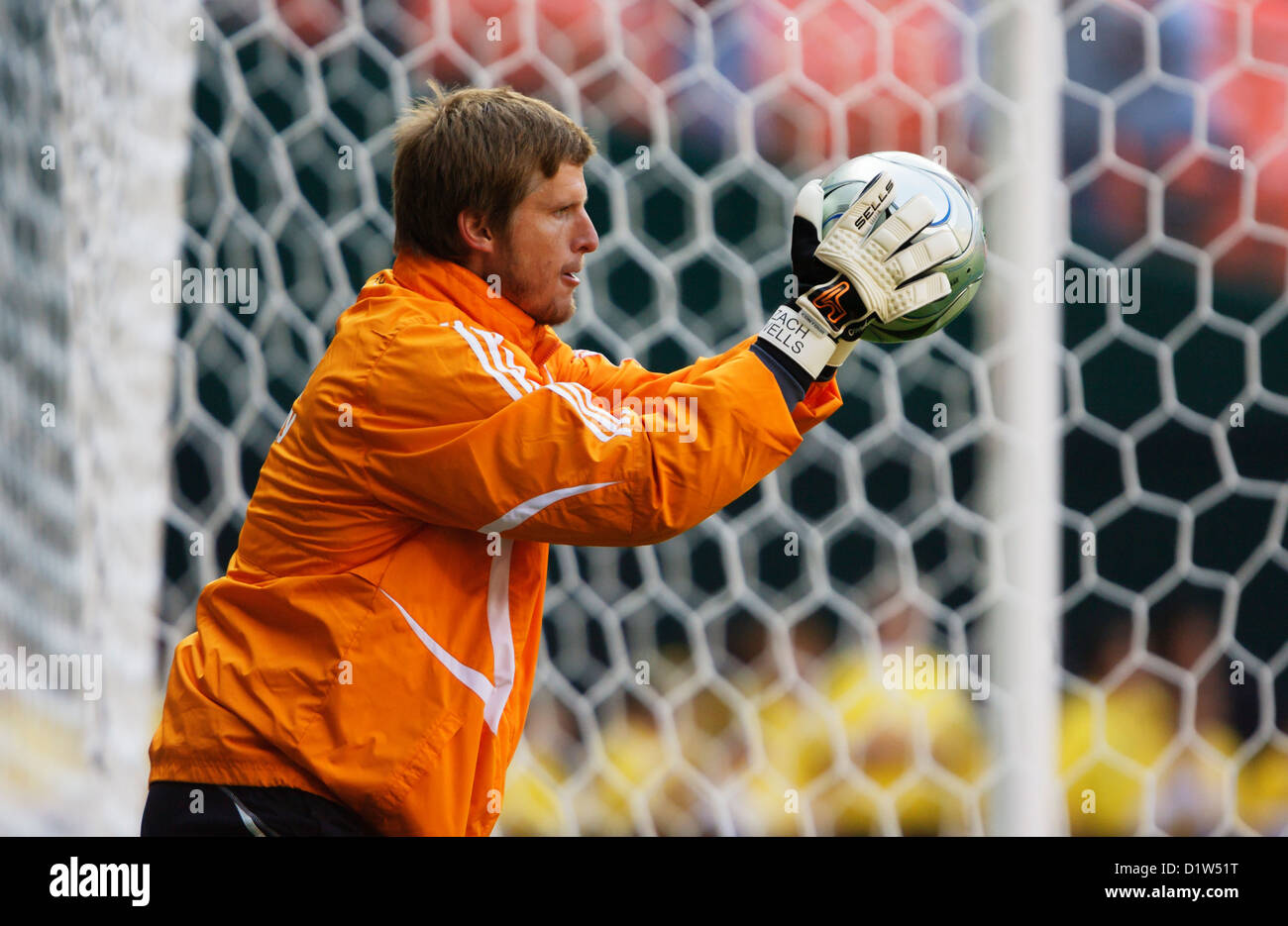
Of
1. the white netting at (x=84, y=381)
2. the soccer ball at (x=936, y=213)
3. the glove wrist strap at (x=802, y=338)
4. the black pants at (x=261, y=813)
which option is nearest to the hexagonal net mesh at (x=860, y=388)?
the white netting at (x=84, y=381)

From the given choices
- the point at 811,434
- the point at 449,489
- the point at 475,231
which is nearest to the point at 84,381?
the point at 475,231

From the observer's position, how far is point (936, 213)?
131 centimetres

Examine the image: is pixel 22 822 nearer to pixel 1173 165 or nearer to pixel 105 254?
pixel 105 254

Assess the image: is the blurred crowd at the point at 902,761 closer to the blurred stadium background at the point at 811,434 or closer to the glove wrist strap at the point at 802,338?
the blurred stadium background at the point at 811,434

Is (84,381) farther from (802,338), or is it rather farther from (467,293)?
(802,338)

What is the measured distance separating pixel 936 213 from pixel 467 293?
466mm

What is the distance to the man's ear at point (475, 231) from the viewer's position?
1352mm

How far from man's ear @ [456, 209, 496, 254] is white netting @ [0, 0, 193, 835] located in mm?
1059

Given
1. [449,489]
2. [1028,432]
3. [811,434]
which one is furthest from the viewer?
[811,434]

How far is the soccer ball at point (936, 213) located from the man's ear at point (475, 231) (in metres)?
0.34

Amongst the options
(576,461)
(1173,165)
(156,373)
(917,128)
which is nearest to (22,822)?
(156,373)
